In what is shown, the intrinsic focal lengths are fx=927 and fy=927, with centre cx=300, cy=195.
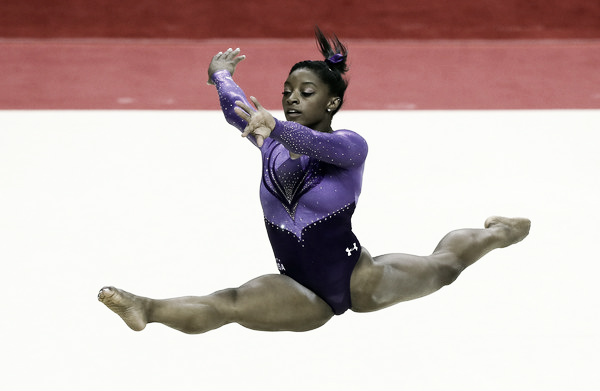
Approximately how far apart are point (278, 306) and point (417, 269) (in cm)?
46

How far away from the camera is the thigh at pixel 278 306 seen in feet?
8.13

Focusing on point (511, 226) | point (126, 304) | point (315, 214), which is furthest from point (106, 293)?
point (511, 226)

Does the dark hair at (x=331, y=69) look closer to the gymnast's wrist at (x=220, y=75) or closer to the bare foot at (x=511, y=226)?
the gymnast's wrist at (x=220, y=75)

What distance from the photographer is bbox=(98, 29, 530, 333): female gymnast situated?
2.47 metres

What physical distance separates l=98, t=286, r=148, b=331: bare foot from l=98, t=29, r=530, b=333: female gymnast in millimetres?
107

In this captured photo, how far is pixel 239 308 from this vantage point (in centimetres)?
246

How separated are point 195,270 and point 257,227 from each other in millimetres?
418

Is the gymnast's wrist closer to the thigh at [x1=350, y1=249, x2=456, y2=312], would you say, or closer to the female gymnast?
the female gymnast

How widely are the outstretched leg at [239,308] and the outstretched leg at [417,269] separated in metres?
0.13

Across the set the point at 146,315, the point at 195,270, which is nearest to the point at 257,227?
the point at 195,270
